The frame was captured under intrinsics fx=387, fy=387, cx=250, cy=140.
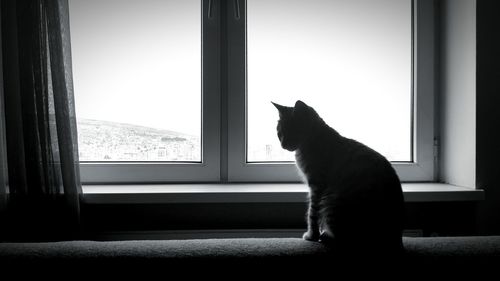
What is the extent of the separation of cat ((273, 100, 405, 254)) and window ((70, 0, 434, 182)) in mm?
363

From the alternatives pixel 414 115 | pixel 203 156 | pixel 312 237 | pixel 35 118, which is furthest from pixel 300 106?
pixel 35 118

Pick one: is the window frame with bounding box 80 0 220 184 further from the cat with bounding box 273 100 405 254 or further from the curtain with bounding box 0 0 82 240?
the cat with bounding box 273 100 405 254

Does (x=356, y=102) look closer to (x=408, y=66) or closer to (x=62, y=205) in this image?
(x=408, y=66)

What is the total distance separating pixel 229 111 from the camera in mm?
1510

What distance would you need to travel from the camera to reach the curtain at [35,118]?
3.94 feet

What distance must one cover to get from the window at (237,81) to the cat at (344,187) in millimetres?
363

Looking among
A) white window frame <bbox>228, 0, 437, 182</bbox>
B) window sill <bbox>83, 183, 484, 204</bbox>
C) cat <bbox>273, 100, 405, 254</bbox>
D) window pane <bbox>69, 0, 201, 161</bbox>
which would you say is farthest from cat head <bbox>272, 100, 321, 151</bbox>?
window pane <bbox>69, 0, 201, 161</bbox>

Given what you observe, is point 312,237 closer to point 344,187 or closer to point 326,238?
point 326,238

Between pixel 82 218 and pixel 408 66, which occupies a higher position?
pixel 408 66

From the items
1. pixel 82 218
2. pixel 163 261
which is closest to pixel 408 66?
pixel 163 261

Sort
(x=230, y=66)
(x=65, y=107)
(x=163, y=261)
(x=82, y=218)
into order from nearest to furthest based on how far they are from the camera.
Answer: (x=163, y=261), (x=65, y=107), (x=82, y=218), (x=230, y=66)

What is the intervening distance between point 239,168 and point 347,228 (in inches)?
24.0

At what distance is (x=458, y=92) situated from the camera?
57.1 inches

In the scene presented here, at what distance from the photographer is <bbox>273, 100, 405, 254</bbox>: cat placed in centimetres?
99
